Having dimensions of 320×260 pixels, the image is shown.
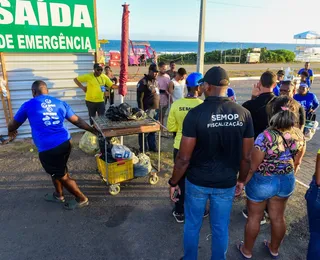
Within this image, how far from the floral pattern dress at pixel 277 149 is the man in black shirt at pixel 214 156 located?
0.54ft

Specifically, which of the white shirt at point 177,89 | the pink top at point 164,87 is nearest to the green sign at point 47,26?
the pink top at point 164,87

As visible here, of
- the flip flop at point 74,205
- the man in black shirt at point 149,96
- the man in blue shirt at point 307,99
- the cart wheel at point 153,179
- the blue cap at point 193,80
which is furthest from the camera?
the man in black shirt at point 149,96

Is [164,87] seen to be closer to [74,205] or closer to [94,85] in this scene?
[94,85]

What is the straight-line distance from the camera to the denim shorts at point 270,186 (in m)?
2.69

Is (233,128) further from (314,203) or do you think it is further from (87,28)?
(87,28)

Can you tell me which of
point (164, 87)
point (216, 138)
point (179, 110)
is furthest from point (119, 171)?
point (164, 87)

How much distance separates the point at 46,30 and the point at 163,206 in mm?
5200

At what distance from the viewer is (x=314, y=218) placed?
7.93 ft

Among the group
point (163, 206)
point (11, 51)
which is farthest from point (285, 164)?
point (11, 51)

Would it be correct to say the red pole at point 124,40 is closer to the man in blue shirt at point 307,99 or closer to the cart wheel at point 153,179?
the cart wheel at point 153,179

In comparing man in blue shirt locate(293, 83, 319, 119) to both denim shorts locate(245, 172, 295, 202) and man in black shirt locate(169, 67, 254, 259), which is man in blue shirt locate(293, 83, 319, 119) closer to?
denim shorts locate(245, 172, 295, 202)

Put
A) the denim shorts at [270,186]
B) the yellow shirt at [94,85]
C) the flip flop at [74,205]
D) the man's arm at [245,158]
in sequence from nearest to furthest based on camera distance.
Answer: the man's arm at [245,158], the denim shorts at [270,186], the flip flop at [74,205], the yellow shirt at [94,85]

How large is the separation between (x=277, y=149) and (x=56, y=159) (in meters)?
2.92

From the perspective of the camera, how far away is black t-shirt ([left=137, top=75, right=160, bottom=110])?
5.89 m
